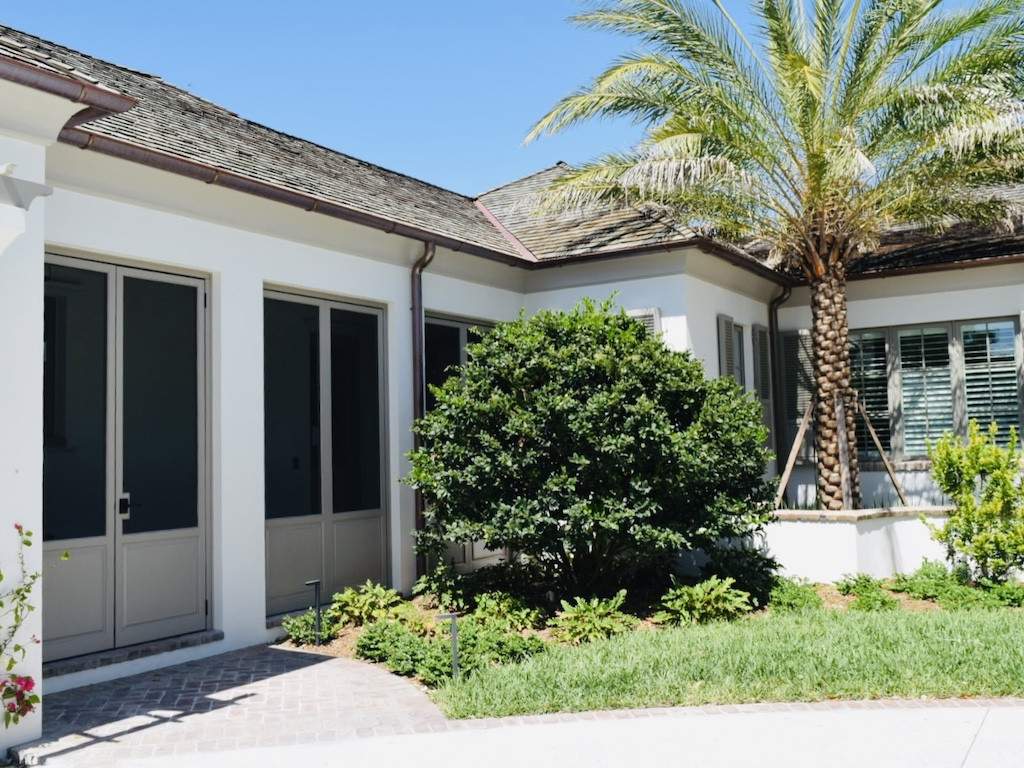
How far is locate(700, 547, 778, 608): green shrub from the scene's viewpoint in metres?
10.1

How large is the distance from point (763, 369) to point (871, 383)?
162 cm

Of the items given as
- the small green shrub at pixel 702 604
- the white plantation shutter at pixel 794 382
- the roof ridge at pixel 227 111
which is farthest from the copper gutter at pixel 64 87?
the white plantation shutter at pixel 794 382

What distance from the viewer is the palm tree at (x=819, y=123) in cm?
1080

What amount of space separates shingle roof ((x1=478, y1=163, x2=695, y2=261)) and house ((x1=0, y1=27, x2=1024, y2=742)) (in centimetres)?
6

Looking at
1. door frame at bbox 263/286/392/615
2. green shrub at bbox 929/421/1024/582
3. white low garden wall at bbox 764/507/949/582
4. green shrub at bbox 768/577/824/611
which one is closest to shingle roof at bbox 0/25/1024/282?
door frame at bbox 263/286/392/615

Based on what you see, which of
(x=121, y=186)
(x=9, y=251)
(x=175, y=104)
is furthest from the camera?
(x=175, y=104)

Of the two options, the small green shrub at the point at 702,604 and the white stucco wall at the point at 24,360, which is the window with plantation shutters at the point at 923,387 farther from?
the white stucco wall at the point at 24,360

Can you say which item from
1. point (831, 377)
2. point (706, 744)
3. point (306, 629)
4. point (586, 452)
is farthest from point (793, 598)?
point (306, 629)

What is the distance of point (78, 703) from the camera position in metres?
6.73

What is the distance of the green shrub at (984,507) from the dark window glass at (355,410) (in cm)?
625

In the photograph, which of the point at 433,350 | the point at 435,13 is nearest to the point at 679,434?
the point at 433,350

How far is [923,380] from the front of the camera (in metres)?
13.9

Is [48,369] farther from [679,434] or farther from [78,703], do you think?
[679,434]

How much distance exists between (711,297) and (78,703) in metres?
8.89
